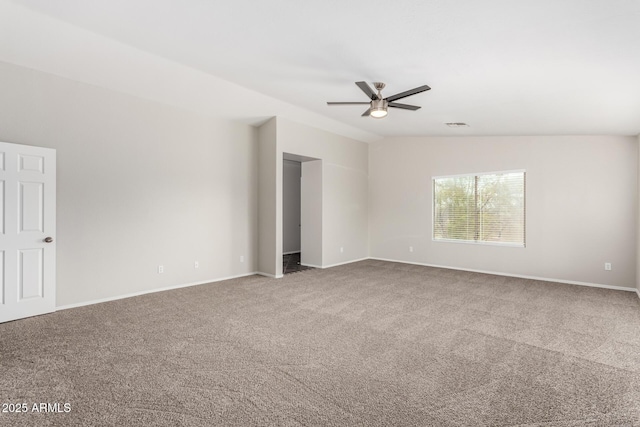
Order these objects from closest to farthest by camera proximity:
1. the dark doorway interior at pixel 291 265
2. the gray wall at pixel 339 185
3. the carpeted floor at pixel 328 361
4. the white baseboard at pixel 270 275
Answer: the carpeted floor at pixel 328 361 < the white baseboard at pixel 270 275 < the gray wall at pixel 339 185 < the dark doorway interior at pixel 291 265

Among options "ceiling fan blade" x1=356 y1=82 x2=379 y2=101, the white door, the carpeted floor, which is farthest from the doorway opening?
the white door

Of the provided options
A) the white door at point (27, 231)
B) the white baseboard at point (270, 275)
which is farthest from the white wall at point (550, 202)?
the white door at point (27, 231)

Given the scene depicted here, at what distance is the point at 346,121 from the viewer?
22.0 ft

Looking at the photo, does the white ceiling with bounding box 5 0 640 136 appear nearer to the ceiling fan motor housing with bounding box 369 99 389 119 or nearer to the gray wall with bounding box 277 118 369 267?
the ceiling fan motor housing with bounding box 369 99 389 119

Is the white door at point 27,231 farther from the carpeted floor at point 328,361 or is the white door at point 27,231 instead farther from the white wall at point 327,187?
the white wall at point 327,187

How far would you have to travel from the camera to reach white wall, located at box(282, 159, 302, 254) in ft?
31.4

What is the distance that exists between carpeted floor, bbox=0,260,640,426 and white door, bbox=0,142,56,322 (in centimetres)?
35

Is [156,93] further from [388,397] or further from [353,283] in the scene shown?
[388,397]

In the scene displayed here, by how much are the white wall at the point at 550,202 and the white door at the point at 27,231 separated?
6705mm

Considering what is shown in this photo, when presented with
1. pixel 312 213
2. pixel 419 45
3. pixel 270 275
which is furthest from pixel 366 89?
pixel 312 213

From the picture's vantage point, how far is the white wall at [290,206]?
31.4ft

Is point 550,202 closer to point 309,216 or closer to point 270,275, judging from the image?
point 309,216

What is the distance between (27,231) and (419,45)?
480 centimetres

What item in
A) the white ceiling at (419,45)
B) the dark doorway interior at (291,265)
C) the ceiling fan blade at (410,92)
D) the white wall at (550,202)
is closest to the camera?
the white ceiling at (419,45)
